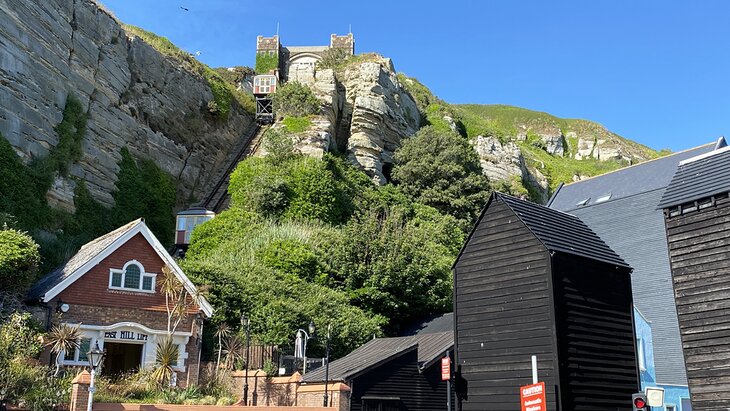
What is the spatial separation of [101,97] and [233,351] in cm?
1954

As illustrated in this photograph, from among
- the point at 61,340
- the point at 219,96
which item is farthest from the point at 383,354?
the point at 219,96

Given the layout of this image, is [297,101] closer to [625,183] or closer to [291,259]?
[291,259]

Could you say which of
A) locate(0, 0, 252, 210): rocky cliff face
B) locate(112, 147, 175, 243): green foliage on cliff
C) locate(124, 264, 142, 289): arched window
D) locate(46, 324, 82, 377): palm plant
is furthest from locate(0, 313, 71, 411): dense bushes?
locate(112, 147, 175, 243): green foliage on cliff

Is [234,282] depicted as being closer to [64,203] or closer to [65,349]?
[65,349]

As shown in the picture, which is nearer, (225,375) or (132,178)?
(225,375)

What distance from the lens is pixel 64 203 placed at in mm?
31906

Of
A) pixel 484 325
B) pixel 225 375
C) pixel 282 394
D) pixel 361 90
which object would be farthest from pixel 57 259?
pixel 361 90

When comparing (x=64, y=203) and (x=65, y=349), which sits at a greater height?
(x=64, y=203)

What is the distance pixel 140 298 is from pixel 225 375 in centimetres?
405

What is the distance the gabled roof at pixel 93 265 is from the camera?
72.7 ft

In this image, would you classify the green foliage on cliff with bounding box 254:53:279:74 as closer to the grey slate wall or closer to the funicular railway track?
the funicular railway track

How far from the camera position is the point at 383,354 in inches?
900

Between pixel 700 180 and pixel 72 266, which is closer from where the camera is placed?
pixel 700 180

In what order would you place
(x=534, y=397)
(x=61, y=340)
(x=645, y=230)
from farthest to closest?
(x=645, y=230), (x=61, y=340), (x=534, y=397)
